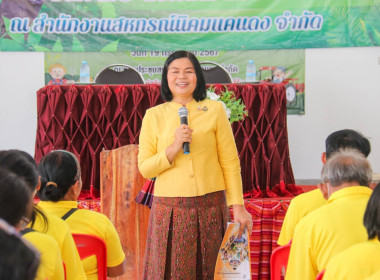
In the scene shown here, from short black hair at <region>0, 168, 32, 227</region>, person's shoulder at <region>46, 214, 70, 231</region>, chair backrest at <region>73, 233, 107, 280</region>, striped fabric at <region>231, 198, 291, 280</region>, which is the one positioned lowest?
striped fabric at <region>231, 198, 291, 280</region>

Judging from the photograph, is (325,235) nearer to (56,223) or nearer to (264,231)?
(56,223)

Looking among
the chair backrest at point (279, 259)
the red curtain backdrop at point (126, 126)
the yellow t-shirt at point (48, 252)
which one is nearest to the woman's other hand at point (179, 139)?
the chair backrest at point (279, 259)

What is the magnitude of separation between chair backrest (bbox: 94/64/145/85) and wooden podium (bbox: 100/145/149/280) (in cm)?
240

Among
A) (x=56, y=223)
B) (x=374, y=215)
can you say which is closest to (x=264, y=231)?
(x=56, y=223)

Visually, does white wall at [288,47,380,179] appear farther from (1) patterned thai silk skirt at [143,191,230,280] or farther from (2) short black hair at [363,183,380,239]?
(2) short black hair at [363,183,380,239]

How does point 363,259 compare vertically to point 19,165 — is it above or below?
below

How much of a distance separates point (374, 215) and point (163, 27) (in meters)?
4.45

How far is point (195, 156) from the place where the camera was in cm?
206

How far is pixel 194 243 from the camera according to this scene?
206 cm

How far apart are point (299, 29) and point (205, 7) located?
1020 millimetres

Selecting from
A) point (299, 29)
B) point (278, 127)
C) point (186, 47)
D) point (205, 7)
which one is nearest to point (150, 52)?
point (186, 47)

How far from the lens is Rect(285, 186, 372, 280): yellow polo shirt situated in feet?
5.16

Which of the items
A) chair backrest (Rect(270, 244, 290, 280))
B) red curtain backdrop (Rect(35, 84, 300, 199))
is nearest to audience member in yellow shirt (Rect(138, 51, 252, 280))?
chair backrest (Rect(270, 244, 290, 280))

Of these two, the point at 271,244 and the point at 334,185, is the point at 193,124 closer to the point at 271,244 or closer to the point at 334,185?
the point at 334,185
